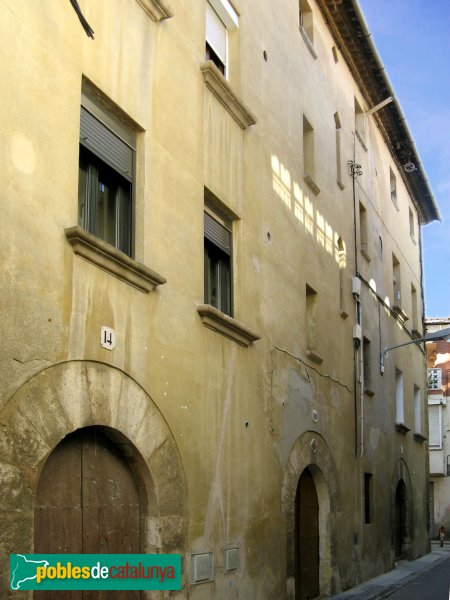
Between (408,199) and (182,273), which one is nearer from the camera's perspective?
(182,273)

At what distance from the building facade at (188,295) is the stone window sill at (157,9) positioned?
0.03 meters

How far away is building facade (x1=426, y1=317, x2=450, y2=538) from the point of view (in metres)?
40.1

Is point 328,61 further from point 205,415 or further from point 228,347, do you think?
point 205,415

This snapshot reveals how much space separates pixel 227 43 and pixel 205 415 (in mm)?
5214

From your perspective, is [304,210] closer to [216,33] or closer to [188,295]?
[216,33]

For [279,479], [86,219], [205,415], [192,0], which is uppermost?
[192,0]

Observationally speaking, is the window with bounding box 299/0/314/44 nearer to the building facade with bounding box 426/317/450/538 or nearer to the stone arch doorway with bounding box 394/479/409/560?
the stone arch doorway with bounding box 394/479/409/560

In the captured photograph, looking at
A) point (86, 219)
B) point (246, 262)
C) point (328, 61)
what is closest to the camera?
point (86, 219)

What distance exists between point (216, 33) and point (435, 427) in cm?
3117

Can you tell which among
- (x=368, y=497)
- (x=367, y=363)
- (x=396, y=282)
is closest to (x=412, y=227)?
(x=396, y=282)

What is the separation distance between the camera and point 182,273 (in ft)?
32.1

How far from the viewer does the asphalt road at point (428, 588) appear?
15.8 m

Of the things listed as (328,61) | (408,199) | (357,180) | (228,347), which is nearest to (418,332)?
(408,199)

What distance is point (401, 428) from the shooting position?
2209cm
